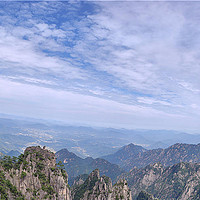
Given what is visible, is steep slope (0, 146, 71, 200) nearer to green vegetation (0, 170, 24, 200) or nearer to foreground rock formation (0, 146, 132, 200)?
foreground rock formation (0, 146, 132, 200)

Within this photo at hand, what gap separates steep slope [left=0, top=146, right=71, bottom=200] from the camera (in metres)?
67.9

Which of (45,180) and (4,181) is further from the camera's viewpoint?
(45,180)

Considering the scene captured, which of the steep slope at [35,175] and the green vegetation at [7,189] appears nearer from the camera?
the green vegetation at [7,189]

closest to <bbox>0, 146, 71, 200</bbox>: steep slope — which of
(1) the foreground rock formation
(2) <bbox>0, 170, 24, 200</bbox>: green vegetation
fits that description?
(1) the foreground rock formation

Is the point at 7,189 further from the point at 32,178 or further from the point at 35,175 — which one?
the point at 35,175

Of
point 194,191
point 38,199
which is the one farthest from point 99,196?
point 194,191

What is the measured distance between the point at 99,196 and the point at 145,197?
72.6 m

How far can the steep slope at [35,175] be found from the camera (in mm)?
67938

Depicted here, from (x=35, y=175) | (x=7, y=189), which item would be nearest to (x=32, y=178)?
(x=35, y=175)

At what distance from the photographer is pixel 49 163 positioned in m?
87.4

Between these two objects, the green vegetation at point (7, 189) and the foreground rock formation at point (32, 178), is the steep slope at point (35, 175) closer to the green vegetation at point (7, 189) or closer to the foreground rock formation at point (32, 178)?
the foreground rock formation at point (32, 178)

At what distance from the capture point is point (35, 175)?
249 ft

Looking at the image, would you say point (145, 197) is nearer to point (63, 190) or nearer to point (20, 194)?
point (63, 190)

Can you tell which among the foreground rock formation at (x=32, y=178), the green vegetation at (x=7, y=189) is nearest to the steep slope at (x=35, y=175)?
the foreground rock formation at (x=32, y=178)
